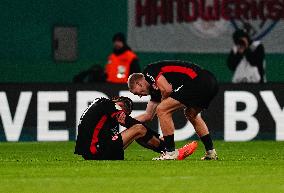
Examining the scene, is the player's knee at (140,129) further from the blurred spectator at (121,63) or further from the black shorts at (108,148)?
the blurred spectator at (121,63)

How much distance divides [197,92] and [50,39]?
11.2 meters

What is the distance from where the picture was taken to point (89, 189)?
1270 cm

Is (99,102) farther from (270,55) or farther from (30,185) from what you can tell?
(270,55)

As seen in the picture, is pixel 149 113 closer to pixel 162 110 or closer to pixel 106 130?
pixel 162 110

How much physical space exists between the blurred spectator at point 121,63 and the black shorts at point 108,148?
7323 millimetres

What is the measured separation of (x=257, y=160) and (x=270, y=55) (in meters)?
11.0

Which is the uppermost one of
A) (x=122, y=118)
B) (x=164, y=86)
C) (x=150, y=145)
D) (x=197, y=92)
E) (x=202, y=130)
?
(x=164, y=86)

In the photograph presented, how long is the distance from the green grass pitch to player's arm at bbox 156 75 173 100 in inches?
32.4

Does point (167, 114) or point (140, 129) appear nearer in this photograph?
point (167, 114)

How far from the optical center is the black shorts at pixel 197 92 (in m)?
16.7

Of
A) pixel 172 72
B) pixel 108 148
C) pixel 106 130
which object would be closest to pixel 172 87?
pixel 172 72

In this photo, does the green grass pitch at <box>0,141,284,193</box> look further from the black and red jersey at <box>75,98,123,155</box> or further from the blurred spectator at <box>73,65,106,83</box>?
the blurred spectator at <box>73,65,106,83</box>

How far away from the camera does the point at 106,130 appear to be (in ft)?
54.7

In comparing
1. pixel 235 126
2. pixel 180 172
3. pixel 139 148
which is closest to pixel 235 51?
pixel 235 126
